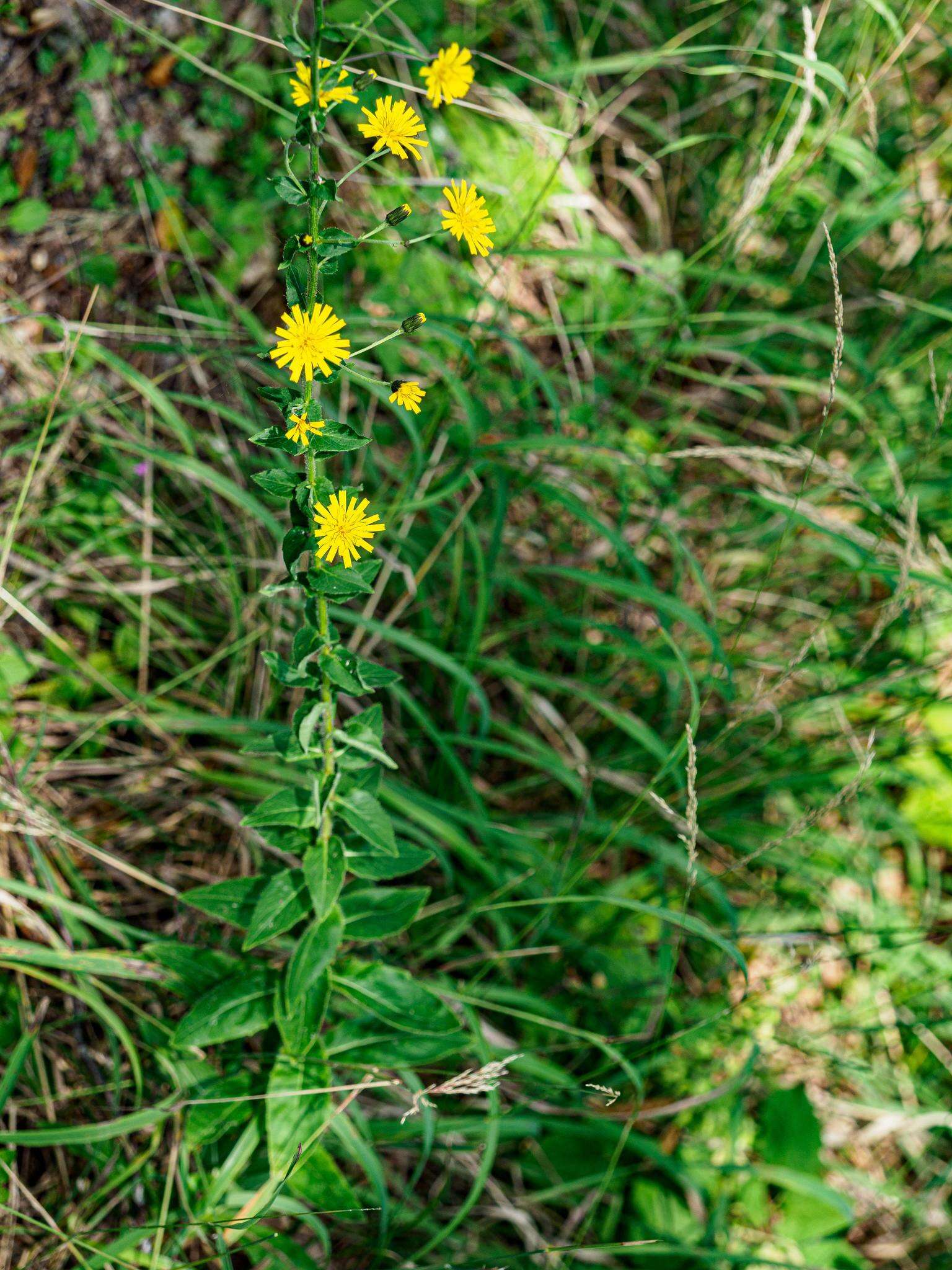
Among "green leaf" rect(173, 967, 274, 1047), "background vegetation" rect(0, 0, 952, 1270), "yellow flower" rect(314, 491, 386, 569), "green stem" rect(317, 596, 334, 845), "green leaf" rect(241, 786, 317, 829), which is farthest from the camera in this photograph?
"background vegetation" rect(0, 0, 952, 1270)

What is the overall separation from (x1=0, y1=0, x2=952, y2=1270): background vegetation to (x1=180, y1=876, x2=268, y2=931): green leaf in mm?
14

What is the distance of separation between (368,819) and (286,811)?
0.41ft

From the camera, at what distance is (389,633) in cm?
188

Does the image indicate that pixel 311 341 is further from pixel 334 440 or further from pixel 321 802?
pixel 321 802

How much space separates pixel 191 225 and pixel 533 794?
5.93 feet

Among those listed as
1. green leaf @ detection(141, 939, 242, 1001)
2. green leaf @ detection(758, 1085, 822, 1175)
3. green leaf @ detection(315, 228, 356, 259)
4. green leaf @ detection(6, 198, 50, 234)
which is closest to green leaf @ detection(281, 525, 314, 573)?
green leaf @ detection(315, 228, 356, 259)

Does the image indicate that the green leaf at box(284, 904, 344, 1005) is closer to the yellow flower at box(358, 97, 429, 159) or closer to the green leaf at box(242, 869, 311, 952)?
the green leaf at box(242, 869, 311, 952)

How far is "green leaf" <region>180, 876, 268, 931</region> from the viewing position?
1516 mm

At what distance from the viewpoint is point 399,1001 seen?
1.55 m

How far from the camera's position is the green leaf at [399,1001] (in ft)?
5.03

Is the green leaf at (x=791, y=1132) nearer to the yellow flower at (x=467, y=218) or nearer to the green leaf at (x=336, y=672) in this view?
the green leaf at (x=336, y=672)

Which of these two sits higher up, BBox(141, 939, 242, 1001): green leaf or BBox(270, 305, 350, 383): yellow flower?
BBox(270, 305, 350, 383): yellow flower

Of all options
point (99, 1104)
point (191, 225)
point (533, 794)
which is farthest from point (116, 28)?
point (99, 1104)

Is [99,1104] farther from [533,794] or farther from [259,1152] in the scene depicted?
[533,794]
